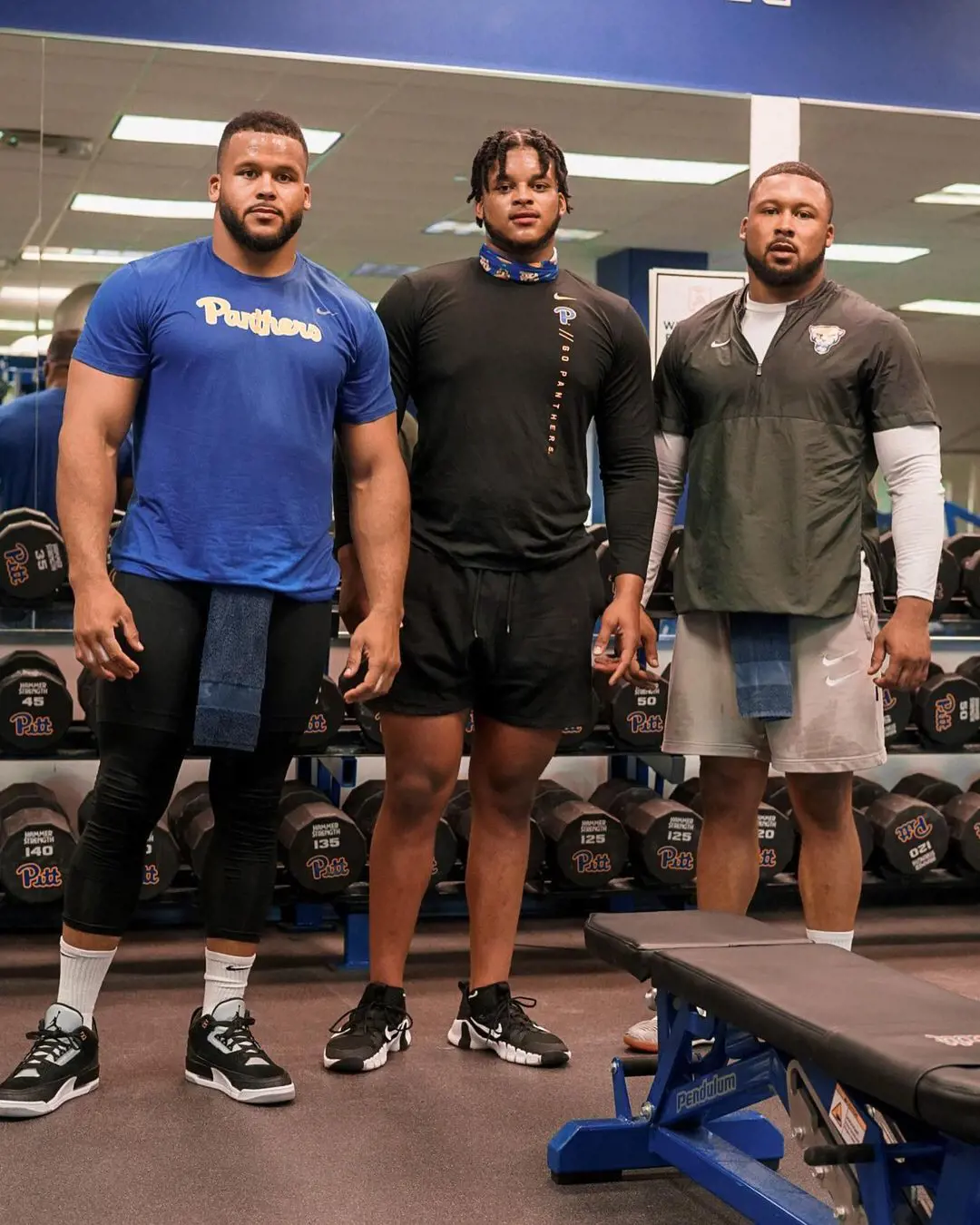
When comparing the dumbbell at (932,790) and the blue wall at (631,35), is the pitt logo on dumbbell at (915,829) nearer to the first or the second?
the dumbbell at (932,790)

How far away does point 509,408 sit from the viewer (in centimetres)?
245

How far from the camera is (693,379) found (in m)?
2.53

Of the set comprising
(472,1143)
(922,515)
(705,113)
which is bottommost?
(472,1143)

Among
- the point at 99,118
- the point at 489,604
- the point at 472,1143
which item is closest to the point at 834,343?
the point at 489,604

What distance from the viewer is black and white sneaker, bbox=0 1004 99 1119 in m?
2.17

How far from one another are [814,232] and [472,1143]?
1.52 meters

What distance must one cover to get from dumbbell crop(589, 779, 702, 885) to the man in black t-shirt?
3.10 ft

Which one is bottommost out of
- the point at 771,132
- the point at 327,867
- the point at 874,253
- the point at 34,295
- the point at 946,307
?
the point at 327,867

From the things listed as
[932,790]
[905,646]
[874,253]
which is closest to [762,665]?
[905,646]

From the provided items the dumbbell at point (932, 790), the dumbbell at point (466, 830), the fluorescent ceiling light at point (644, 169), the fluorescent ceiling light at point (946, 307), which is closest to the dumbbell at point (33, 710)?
the dumbbell at point (466, 830)

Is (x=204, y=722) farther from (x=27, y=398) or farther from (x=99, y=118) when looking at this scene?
(x=99, y=118)

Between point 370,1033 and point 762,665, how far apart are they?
889 millimetres

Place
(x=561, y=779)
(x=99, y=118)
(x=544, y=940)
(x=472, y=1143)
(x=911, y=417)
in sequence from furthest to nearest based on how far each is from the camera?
(x=99, y=118) → (x=561, y=779) → (x=544, y=940) → (x=911, y=417) → (x=472, y=1143)

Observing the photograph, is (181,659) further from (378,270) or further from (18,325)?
(378,270)
